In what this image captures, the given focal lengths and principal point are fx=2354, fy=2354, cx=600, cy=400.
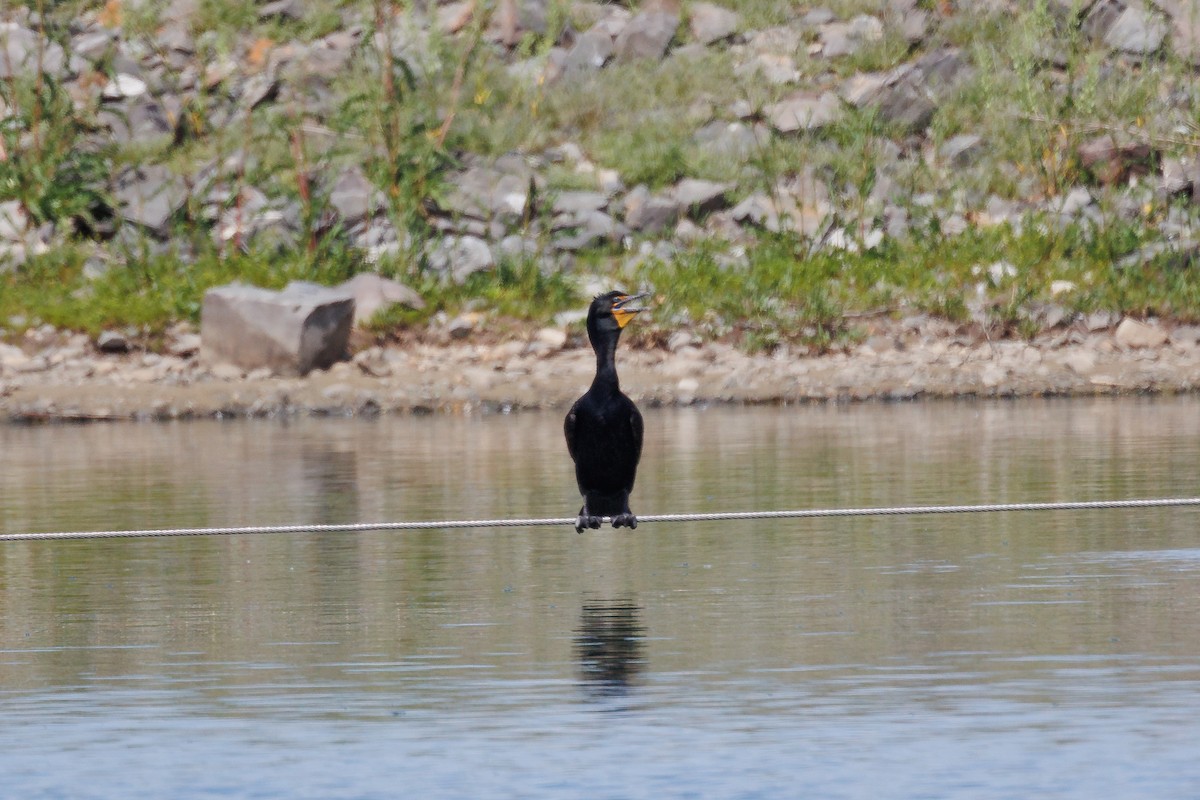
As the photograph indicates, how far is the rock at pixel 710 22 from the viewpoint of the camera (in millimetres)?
34344

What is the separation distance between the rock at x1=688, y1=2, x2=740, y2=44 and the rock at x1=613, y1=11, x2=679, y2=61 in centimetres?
45

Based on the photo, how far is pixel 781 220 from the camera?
28812mm

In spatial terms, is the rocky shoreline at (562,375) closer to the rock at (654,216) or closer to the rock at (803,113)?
the rock at (654,216)

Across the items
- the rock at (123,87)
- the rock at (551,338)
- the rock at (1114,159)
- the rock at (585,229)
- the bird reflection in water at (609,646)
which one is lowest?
the bird reflection in water at (609,646)

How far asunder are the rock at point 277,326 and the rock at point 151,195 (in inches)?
120

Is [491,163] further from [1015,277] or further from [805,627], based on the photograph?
[805,627]

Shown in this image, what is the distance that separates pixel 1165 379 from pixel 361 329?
917 centimetres

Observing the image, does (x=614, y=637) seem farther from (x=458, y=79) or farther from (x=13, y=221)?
(x=458, y=79)

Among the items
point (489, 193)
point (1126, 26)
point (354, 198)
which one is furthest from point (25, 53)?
point (1126, 26)

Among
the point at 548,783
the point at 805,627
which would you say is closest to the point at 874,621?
the point at 805,627

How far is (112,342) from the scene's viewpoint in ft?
89.1

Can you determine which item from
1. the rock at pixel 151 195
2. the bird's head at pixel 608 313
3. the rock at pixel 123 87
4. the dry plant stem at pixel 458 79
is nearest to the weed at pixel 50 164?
the rock at pixel 151 195

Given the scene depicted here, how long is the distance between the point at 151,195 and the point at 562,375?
260 inches

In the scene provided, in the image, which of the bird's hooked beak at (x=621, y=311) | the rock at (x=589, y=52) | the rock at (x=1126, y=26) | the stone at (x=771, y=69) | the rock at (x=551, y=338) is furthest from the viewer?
the rock at (x=589, y=52)
